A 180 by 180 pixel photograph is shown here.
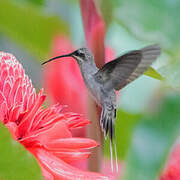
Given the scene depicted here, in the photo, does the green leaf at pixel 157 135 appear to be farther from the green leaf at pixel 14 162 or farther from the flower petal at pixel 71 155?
the green leaf at pixel 14 162

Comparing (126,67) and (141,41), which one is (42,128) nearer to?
(126,67)

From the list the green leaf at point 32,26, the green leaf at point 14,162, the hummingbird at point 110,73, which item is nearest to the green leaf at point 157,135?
the green leaf at point 32,26

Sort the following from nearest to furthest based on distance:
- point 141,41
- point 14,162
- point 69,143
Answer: point 14,162
point 69,143
point 141,41

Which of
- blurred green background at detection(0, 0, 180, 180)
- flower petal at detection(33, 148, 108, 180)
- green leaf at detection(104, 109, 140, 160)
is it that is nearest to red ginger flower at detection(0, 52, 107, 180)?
flower petal at detection(33, 148, 108, 180)

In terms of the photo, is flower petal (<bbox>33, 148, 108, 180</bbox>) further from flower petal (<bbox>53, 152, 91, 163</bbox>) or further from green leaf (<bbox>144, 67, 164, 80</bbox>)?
green leaf (<bbox>144, 67, 164, 80</bbox>)

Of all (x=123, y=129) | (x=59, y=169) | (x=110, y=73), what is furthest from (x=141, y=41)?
(x=59, y=169)

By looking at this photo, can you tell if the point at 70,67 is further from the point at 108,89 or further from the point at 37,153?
the point at 37,153
